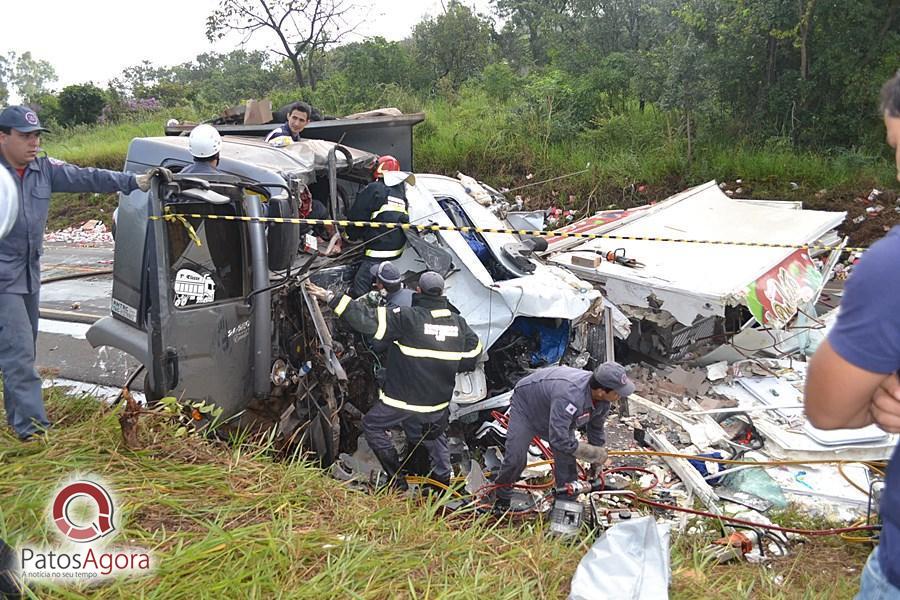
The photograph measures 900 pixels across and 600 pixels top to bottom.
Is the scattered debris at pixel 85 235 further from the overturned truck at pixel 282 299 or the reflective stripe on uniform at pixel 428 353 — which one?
the reflective stripe on uniform at pixel 428 353

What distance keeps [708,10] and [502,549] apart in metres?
10.0

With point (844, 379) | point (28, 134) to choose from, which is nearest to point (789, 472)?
point (844, 379)

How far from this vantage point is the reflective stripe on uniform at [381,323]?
4109 millimetres

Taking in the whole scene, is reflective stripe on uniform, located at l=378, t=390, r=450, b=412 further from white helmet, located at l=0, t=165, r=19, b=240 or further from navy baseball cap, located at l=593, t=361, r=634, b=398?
white helmet, located at l=0, t=165, r=19, b=240

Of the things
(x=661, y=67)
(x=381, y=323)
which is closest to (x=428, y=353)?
(x=381, y=323)

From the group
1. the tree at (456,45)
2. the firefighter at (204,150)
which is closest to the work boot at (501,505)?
the firefighter at (204,150)

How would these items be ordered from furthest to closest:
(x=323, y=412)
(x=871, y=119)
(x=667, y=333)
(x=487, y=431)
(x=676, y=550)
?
(x=871, y=119) < (x=667, y=333) < (x=487, y=431) < (x=323, y=412) < (x=676, y=550)

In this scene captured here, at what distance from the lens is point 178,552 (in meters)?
2.25

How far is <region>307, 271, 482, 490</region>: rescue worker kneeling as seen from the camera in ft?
13.6

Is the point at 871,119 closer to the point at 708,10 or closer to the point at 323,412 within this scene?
the point at 708,10

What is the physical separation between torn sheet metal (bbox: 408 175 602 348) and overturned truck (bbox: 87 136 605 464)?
1 centimetres

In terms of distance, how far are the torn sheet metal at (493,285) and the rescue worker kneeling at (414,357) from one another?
32 centimetres

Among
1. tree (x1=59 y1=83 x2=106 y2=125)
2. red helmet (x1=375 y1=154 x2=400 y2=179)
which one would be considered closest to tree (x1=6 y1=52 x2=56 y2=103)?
tree (x1=59 y1=83 x2=106 y2=125)

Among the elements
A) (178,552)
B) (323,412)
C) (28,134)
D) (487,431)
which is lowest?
(487,431)
